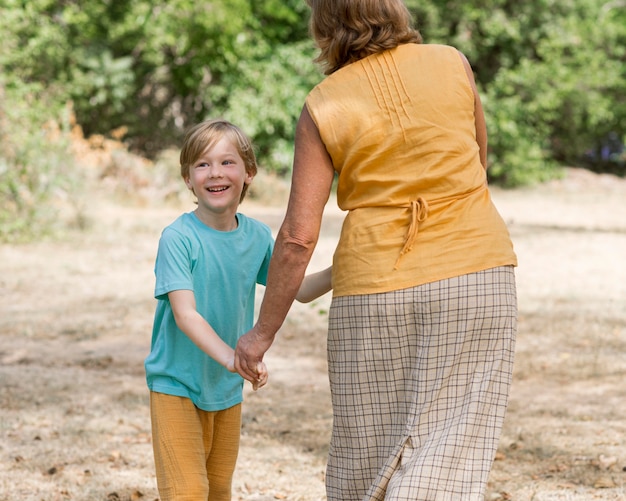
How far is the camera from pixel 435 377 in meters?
2.43

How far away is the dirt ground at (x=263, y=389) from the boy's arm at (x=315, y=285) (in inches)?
61.4

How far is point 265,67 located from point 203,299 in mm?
19263

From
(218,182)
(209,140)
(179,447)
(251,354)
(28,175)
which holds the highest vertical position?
(209,140)

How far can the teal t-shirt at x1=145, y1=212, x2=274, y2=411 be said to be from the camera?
283 centimetres

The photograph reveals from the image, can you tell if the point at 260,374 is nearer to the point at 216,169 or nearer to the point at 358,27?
the point at 216,169

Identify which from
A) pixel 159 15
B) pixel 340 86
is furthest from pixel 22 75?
pixel 340 86

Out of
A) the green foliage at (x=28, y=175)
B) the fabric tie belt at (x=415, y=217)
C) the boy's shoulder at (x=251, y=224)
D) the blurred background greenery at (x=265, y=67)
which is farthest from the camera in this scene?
the blurred background greenery at (x=265, y=67)

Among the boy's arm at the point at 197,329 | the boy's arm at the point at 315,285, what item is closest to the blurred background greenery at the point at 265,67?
the boy's arm at the point at 315,285

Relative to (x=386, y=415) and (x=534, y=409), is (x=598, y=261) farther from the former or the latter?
(x=386, y=415)

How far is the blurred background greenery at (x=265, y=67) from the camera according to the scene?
21.7 meters

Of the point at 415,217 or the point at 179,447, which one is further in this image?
the point at 179,447

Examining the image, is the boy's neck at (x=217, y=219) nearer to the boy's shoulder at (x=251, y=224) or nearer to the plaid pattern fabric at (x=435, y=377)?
the boy's shoulder at (x=251, y=224)

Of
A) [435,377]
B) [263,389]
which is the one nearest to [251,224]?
[435,377]

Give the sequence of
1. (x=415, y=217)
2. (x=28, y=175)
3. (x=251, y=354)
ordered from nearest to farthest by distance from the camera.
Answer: (x=415, y=217), (x=251, y=354), (x=28, y=175)
